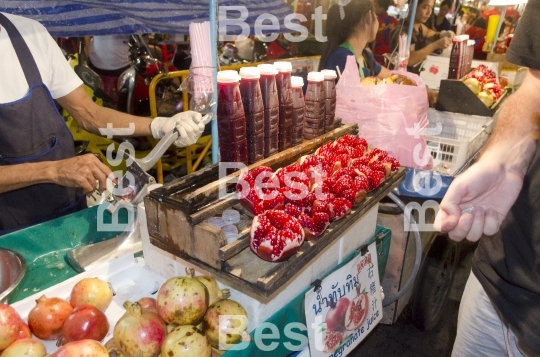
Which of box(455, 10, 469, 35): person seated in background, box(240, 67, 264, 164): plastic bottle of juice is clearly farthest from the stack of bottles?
box(455, 10, 469, 35): person seated in background

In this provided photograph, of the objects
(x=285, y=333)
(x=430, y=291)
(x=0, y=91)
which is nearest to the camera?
(x=285, y=333)

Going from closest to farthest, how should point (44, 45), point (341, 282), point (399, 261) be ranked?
point (341, 282)
point (44, 45)
point (399, 261)

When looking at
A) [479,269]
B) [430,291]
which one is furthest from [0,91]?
[430,291]

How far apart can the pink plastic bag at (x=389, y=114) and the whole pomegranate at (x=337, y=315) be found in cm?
118

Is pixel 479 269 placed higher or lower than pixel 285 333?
higher

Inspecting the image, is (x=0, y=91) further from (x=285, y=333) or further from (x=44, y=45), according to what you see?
(x=285, y=333)

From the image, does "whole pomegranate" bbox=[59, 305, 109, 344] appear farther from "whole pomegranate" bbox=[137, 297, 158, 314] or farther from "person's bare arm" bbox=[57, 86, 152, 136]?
"person's bare arm" bbox=[57, 86, 152, 136]

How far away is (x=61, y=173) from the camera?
6.38 ft

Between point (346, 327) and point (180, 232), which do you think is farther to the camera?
point (346, 327)

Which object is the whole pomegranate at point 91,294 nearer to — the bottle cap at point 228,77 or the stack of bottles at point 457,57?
the bottle cap at point 228,77

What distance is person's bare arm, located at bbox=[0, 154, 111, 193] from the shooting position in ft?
6.25

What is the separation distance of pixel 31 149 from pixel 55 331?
1.16 meters

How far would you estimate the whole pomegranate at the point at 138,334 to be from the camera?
1.29 metres

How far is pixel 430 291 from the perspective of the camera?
3.02 m
